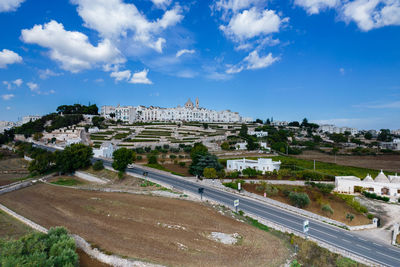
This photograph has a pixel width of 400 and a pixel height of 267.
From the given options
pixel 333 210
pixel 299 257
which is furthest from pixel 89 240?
pixel 333 210

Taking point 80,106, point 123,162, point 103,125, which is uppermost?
point 80,106

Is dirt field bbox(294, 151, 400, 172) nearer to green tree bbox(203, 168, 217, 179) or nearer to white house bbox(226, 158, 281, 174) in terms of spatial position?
white house bbox(226, 158, 281, 174)

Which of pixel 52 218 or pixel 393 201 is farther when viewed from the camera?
pixel 393 201

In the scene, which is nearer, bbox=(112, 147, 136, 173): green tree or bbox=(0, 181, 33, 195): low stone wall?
bbox=(0, 181, 33, 195): low stone wall

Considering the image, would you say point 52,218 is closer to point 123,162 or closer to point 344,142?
point 123,162

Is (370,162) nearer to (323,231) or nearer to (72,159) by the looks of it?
(323,231)

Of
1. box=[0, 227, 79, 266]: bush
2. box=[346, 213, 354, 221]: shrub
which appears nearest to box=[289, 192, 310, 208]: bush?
box=[346, 213, 354, 221]: shrub

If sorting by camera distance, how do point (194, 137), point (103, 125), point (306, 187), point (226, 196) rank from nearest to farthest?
1. point (226, 196)
2. point (306, 187)
3. point (194, 137)
4. point (103, 125)
